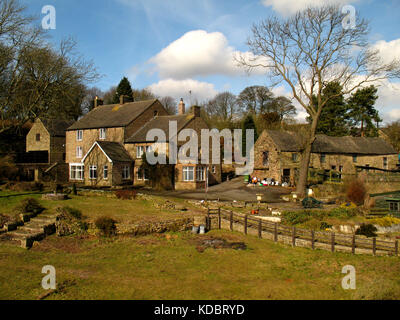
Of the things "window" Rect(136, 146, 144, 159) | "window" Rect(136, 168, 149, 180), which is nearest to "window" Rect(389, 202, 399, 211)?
"window" Rect(136, 168, 149, 180)

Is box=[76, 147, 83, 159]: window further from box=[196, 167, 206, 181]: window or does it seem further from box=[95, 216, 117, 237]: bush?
box=[95, 216, 117, 237]: bush

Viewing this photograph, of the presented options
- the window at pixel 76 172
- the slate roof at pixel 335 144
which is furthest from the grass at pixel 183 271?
the window at pixel 76 172

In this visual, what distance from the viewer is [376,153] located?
153ft

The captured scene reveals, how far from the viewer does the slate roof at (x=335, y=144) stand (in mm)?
42344

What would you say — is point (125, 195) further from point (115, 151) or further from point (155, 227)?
point (115, 151)

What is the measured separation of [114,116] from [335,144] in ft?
102

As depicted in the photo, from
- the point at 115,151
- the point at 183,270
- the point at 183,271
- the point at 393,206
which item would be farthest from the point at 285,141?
the point at 183,271

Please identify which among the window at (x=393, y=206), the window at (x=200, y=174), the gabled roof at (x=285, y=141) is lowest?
the window at (x=393, y=206)

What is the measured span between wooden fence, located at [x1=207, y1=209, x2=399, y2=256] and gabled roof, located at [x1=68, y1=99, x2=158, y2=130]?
25.2m

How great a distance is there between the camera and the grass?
12.1 metres

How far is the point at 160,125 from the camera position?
42000 mm

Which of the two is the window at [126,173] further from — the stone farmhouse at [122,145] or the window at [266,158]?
the window at [266,158]
